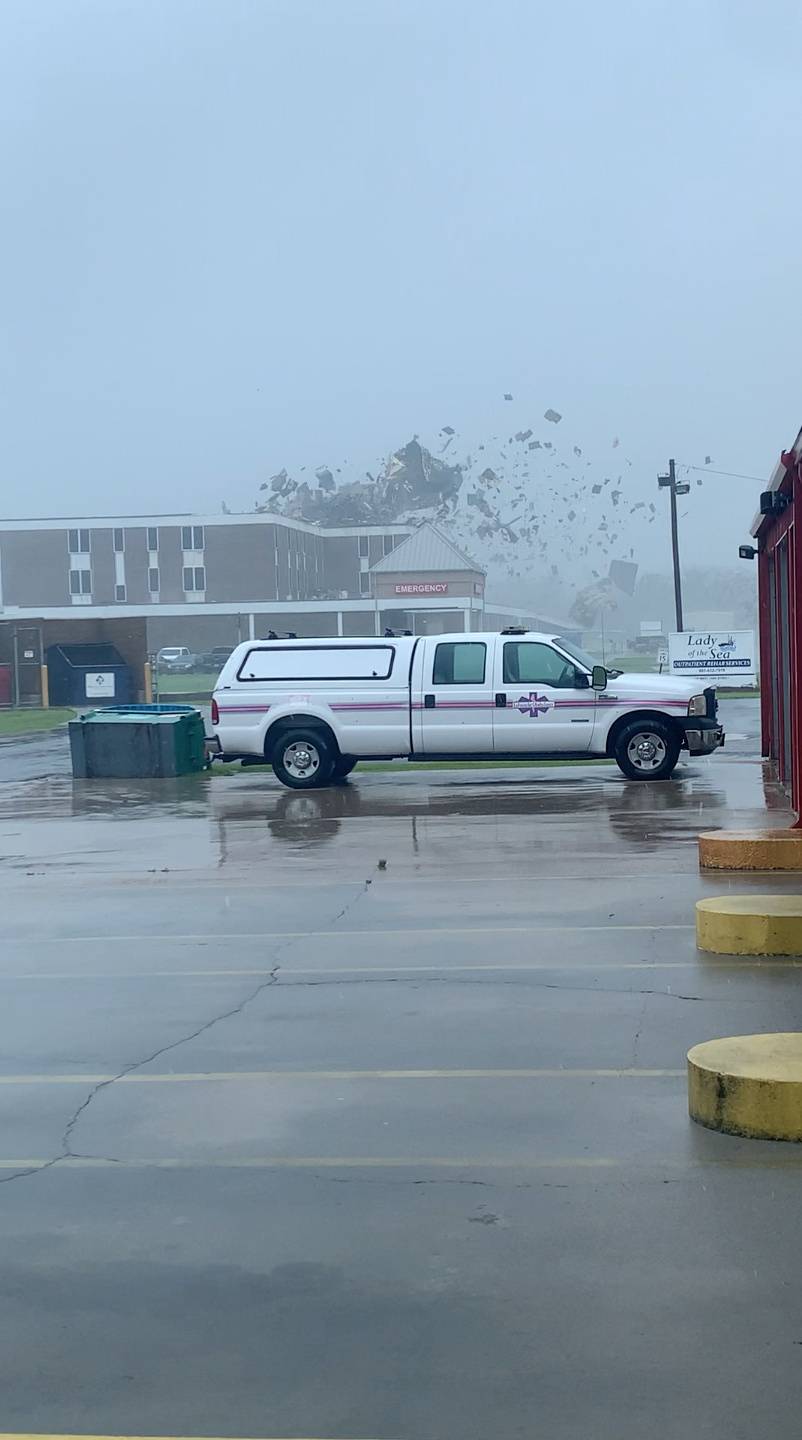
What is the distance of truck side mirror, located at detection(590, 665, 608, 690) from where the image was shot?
2122cm

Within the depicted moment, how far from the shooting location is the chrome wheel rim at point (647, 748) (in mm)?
21594

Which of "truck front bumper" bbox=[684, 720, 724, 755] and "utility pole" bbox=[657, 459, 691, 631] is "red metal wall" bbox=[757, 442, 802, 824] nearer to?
"truck front bumper" bbox=[684, 720, 724, 755]

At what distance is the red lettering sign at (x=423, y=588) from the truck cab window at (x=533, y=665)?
2901 inches

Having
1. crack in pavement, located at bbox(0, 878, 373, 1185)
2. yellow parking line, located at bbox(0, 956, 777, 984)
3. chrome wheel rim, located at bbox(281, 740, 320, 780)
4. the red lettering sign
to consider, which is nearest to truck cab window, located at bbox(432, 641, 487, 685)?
chrome wheel rim, located at bbox(281, 740, 320, 780)

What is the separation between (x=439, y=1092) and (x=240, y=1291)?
223 centimetres

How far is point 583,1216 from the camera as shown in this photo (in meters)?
5.41

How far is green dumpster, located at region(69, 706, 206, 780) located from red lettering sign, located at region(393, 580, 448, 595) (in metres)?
70.3

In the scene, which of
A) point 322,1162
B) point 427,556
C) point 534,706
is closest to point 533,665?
point 534,706

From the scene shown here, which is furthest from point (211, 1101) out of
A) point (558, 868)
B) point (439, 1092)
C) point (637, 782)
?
point (637, 782)

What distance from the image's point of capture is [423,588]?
9569 cm

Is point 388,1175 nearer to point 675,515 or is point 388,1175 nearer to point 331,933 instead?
point 331,933

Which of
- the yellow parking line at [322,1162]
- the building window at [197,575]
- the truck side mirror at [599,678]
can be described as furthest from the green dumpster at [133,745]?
the building window at [197,575]

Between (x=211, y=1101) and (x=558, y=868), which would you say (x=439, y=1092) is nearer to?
(x=211, y=1101)

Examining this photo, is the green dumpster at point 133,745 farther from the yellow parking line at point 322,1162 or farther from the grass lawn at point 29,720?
the yellow parking line at point 322,1162
